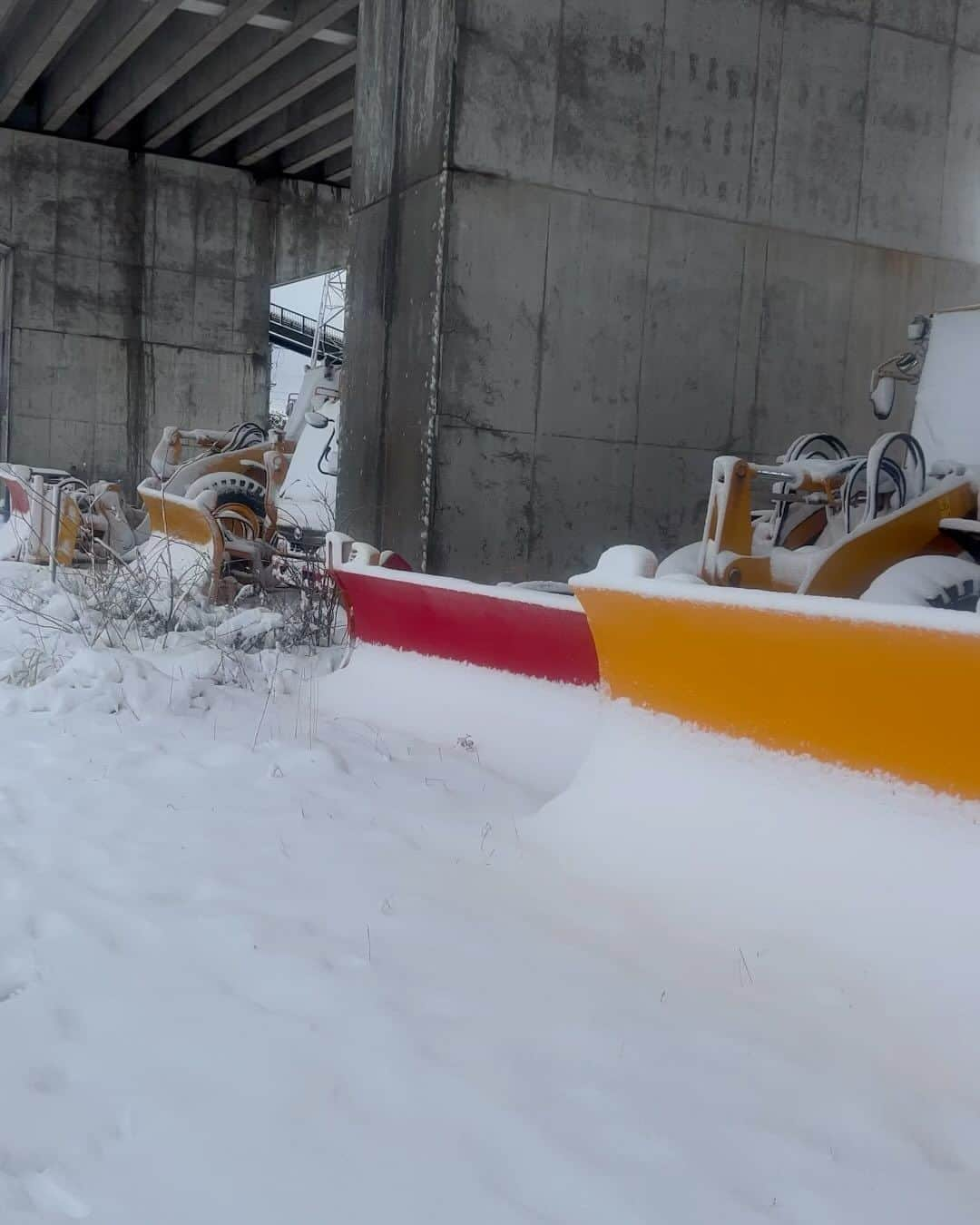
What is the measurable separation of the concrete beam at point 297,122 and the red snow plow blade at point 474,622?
1460 centimetres

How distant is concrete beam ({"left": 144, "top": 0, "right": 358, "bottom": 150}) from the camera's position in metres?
14.3

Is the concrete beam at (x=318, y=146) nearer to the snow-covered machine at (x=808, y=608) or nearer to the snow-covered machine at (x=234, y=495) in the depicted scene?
the snow-covered machine at (x=234, y=495)

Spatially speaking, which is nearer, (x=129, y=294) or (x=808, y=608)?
(x=808, y=608)

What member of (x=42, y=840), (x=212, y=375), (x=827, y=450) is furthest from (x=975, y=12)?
(x=212, y=375)

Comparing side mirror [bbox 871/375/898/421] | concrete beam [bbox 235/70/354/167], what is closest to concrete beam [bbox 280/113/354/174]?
concrete beam [bbox 235/70/354/167]

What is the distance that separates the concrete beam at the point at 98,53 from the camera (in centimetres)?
1469

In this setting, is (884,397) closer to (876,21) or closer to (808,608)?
(808,608)

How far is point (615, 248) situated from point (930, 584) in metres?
4.97

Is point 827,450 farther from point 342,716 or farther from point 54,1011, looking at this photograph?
point 54,1011

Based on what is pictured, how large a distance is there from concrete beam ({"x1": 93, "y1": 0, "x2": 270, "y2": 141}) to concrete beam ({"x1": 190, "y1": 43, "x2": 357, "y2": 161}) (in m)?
1.05

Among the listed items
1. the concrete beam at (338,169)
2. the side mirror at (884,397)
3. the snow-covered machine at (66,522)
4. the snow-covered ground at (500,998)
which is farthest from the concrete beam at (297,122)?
the snow-covered ground at (500,998)

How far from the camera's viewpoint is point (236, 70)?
645 inches

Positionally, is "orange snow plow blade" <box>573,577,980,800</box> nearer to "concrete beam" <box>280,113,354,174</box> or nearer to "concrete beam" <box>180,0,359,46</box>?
"concrete beam" <box>180,0,359,46</box>

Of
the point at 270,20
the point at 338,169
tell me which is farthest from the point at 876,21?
the point at 338,169
